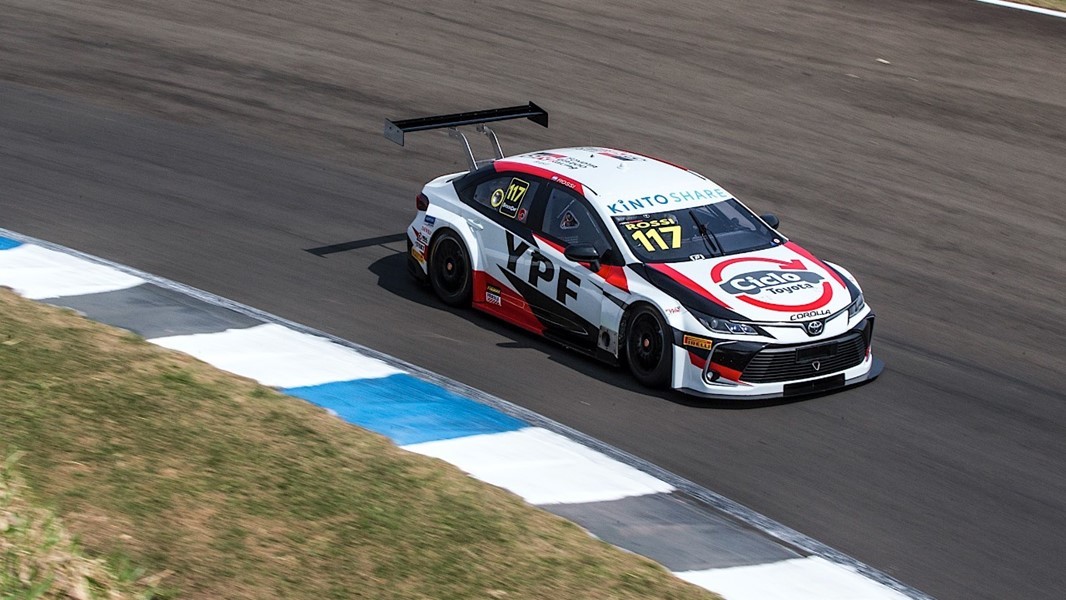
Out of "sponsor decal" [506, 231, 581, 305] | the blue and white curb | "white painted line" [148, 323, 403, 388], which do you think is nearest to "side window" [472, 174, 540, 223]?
"sponsor decal" [506, 231, 581, 305]

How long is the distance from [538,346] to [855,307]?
2.39m

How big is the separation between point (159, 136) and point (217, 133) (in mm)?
643

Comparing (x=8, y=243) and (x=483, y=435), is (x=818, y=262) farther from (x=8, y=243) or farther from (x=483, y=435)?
(x=8, y=243)

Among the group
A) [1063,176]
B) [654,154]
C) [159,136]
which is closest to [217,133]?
[159,136]

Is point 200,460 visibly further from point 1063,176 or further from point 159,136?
point 1063,176

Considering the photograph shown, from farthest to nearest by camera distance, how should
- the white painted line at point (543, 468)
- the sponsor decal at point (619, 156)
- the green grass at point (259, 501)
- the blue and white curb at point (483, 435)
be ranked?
the sponsor decal at point (619, 156)
the white painted line at point (543, 468)
the blue and white curb at point (483, 435)
the green grass at point (259, 501)

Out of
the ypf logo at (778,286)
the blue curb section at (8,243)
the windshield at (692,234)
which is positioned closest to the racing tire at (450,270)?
the windshield at (692,234)

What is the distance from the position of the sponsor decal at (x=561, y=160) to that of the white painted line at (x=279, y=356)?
227 cm

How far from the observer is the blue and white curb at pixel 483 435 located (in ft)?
23.3

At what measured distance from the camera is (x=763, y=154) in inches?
613

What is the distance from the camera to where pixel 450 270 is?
437 inches

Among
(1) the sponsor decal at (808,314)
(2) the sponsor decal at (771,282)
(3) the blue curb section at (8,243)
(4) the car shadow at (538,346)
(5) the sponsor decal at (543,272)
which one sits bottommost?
(3) the blue curb section at (8,243)

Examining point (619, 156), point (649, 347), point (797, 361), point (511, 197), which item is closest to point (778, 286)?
point (797, 361)

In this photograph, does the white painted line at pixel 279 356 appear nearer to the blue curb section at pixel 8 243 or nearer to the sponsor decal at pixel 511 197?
the sponsor decal at pixel 511 197
